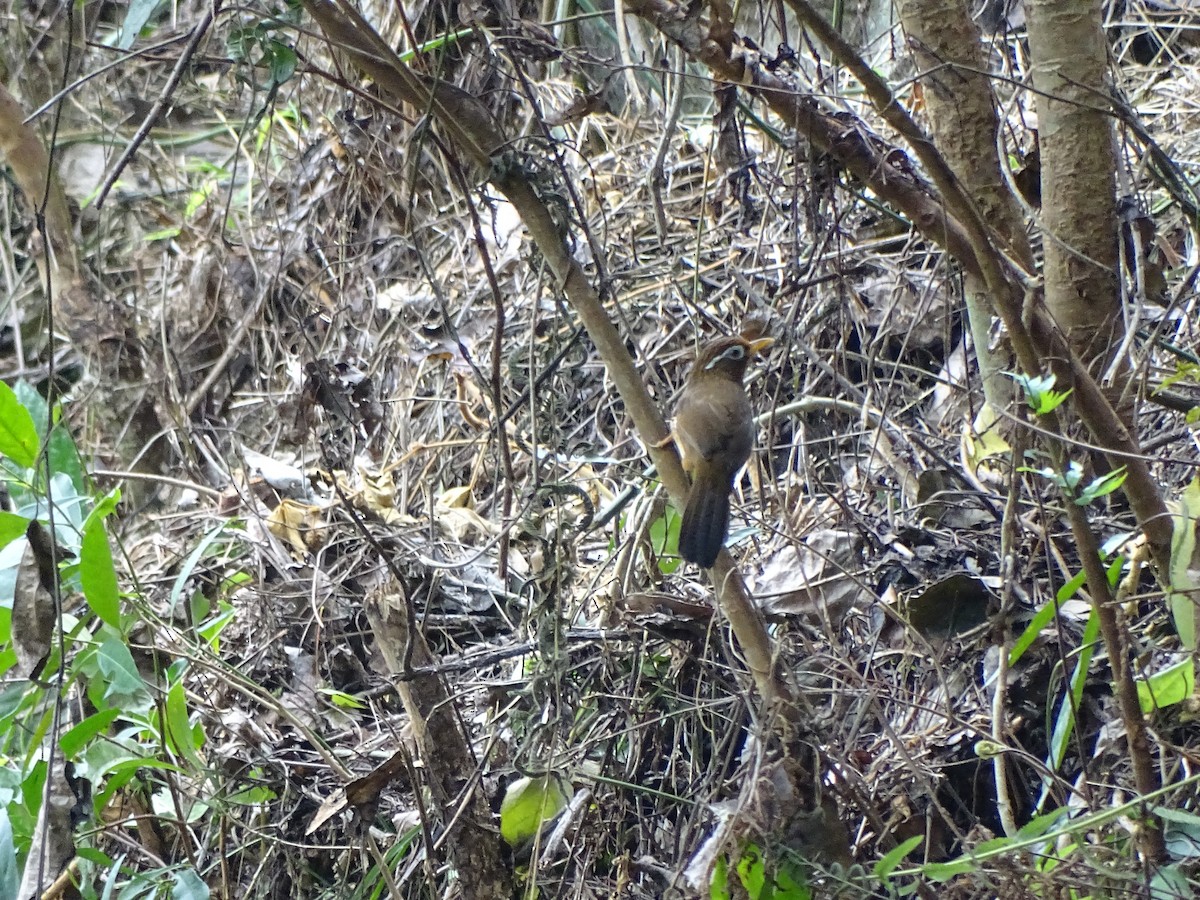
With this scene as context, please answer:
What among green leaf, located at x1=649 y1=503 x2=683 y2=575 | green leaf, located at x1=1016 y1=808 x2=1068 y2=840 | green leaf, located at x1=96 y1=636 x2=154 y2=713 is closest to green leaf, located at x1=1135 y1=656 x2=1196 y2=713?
green leaf, located at x1=1016 y1=808 x2=1068 y2=840

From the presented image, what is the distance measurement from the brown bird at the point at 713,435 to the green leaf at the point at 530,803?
33.1 inches

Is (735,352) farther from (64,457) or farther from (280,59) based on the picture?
(64,457)

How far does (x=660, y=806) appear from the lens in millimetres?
3119

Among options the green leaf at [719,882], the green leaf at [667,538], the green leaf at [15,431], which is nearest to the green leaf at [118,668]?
the green leaf at [15,431]

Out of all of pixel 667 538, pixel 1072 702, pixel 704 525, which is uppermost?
pixel 704 525

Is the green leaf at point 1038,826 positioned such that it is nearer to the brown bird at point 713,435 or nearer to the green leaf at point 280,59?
the brown bird at point 713,435

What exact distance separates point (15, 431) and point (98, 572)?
1.39 feet

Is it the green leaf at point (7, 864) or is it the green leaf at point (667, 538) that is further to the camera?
the green leaf at point (667, 538)

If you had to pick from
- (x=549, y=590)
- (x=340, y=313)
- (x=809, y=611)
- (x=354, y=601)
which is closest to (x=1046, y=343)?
(x=809, y=611)

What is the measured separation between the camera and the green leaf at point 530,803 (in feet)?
9.73

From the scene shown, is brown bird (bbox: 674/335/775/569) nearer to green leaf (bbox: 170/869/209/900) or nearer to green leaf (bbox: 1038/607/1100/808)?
green leaf (bbox: 1038/607/1100/808)

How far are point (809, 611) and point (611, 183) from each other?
2.81m

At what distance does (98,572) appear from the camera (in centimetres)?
271

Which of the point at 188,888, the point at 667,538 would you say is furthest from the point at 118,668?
the point at 667,538
